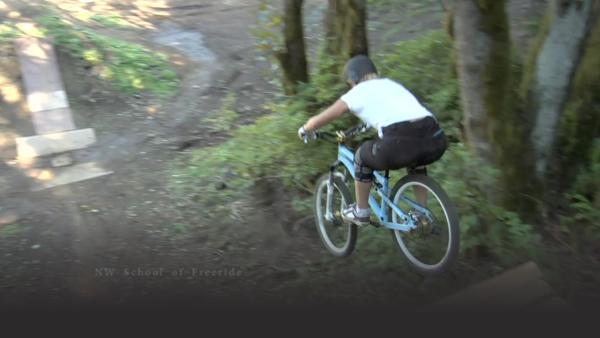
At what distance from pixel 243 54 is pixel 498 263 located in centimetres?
909

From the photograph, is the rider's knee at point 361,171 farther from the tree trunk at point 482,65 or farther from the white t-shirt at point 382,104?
the tree trunk at point 482,65

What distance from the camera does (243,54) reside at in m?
12.7

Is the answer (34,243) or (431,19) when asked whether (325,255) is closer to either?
(34,243)

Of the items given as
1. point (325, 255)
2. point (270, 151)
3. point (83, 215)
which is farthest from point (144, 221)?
point (325, 255)

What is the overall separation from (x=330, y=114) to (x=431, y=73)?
3396 millimetres

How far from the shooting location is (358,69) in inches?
181

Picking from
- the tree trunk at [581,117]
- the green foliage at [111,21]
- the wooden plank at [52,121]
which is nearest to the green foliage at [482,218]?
the tree trunk at [581,117]

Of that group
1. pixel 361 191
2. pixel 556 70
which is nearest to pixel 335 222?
pixel 361 191

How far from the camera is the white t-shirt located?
14.0 ft

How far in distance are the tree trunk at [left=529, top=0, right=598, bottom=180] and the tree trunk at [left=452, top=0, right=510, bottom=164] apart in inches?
23.1

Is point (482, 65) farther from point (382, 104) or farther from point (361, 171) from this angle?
point (361, 171)

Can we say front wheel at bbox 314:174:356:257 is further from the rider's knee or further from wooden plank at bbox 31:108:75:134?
wooden plank at bbox 31:108:75:134

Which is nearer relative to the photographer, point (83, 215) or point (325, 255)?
point (325, 255)

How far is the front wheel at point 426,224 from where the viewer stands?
164 inches
